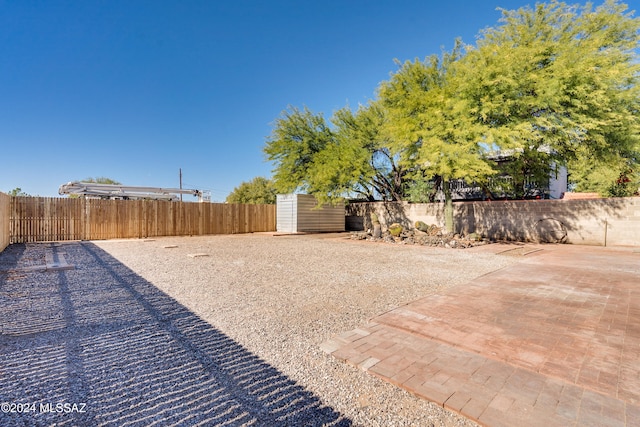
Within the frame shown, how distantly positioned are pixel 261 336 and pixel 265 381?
81 centimetres

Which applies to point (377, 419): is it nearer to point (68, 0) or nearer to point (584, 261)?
point (584, 261)

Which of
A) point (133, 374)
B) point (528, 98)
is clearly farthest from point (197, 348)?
point (528, 98)

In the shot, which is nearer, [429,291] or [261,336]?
[261,336]

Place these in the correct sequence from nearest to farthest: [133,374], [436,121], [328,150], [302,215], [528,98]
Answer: [133,374] → [528,98] → [436,121] → [328,150] → [302,215]

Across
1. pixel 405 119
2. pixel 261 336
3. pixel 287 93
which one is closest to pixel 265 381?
pixel 261 336

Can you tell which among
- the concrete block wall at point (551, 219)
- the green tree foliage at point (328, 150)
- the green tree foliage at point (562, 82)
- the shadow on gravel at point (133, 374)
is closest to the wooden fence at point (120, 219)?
the green tree foliage at point (328, 150)

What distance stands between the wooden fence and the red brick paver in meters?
13.6

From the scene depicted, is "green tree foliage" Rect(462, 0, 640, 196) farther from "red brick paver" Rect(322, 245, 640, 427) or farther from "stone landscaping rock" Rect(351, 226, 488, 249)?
"red brick paver" Rect(322, 245, 640, 427)

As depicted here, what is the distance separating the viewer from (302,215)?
1683 cm

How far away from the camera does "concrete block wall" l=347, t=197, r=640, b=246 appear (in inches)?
413

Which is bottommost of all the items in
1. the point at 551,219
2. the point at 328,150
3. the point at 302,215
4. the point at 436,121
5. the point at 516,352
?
the point at 516,352

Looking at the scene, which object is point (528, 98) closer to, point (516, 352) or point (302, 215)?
point (516, 352)

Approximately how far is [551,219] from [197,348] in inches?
550

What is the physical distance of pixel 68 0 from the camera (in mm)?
8320
